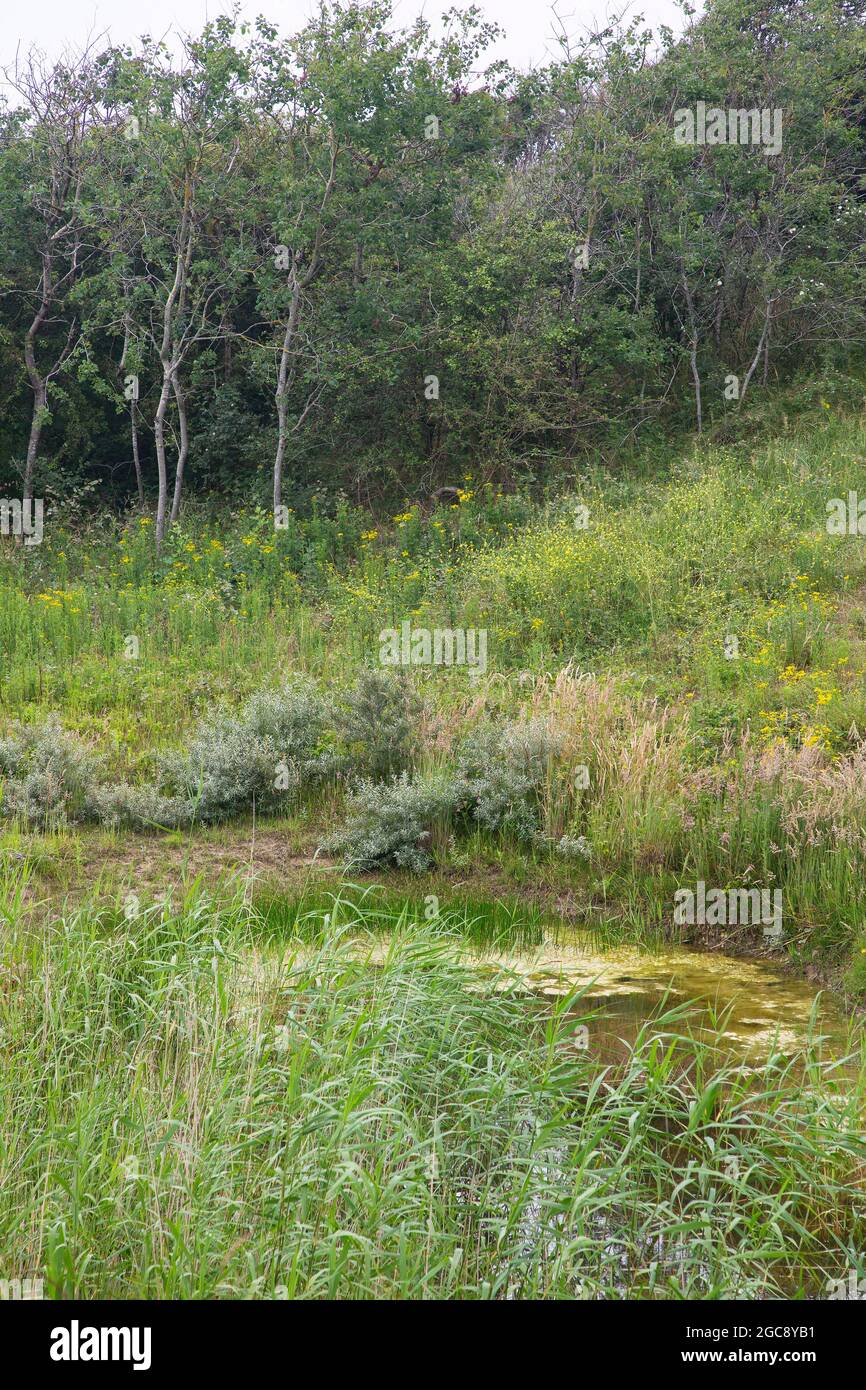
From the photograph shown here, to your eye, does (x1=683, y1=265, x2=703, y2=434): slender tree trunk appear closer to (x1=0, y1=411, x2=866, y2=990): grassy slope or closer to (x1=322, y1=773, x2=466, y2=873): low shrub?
(x1=0, y1=411, x2=866, y2=990): grassy slope

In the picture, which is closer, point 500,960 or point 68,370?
point 500,960

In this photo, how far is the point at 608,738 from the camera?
7145 millimetres

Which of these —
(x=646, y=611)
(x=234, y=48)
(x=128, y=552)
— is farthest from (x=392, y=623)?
(x=234, y=48)

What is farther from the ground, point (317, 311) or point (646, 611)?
point (317, 311)

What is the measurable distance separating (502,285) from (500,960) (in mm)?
11802

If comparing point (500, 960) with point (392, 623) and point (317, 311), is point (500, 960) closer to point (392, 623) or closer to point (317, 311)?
point (392, 623)
